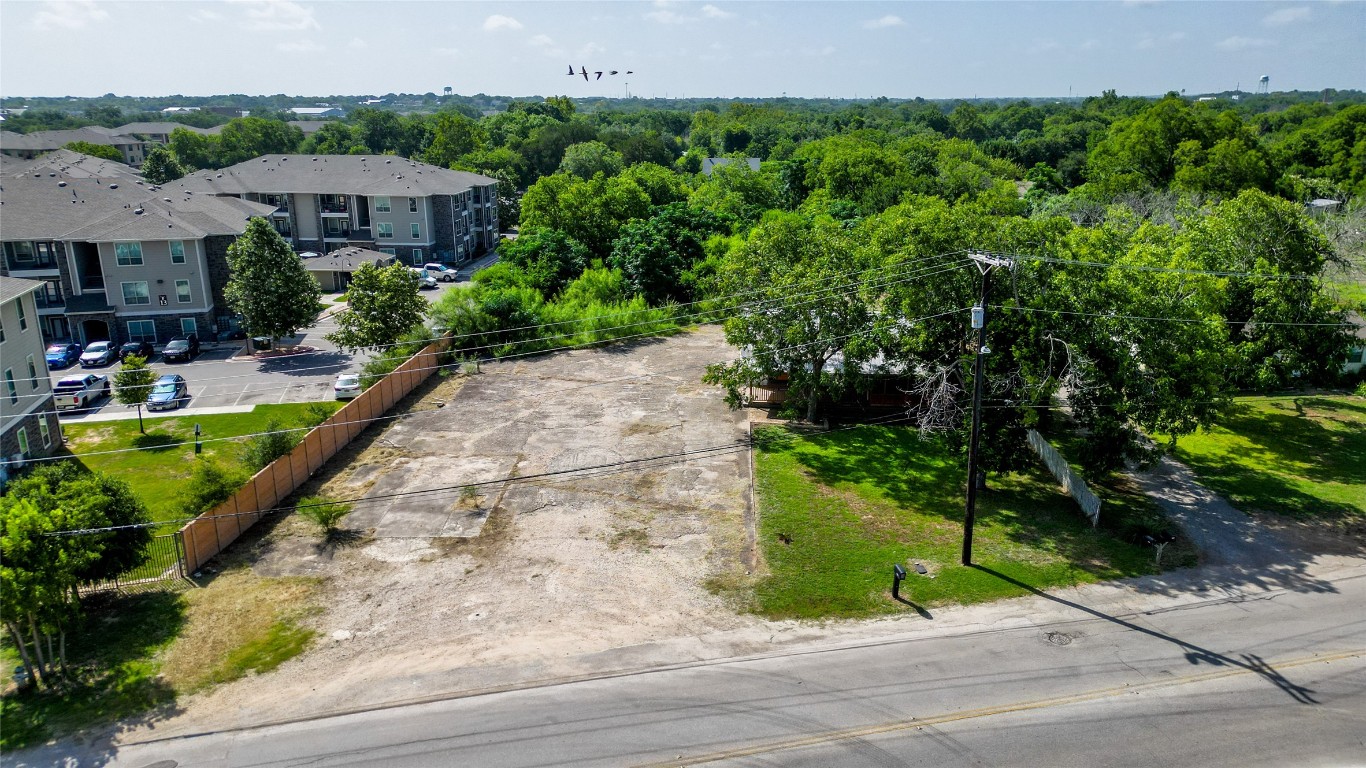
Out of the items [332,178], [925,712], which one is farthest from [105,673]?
[332,178]

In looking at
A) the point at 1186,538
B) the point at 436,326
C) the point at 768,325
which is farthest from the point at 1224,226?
the point at 436,326

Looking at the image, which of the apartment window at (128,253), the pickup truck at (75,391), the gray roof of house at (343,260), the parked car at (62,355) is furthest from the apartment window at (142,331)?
the gray roof of house at (343,260)

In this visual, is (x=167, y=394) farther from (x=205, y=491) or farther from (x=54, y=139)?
(x=54, y=139)

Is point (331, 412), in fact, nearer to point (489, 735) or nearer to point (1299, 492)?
point (489, 735)

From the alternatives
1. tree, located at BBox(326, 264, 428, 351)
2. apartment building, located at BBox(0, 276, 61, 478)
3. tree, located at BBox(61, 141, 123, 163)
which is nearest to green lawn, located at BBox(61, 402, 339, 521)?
apartment building, located at BBox(0, 276, 61, 478)

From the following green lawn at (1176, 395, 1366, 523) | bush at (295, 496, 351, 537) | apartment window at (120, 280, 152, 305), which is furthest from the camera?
apartment window at (120, 280, 152, 305)

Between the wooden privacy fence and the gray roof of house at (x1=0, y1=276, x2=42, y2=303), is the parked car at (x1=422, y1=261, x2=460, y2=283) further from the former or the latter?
the gray roof of house at (x1=0, y1=276, x2=42, y2=303)
